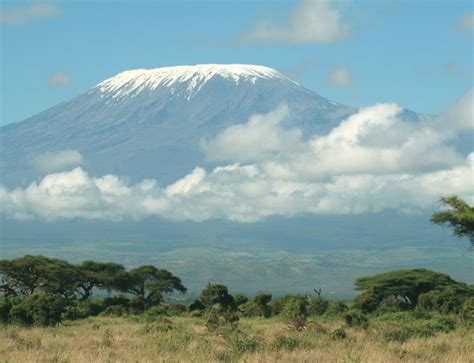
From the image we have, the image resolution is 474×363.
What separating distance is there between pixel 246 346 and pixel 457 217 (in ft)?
74.7

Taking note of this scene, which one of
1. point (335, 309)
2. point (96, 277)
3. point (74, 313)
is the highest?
point (96, 277)

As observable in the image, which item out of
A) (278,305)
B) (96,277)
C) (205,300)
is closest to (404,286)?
(278,305)

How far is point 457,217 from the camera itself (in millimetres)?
40875

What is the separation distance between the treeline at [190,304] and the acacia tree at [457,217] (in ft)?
10.0

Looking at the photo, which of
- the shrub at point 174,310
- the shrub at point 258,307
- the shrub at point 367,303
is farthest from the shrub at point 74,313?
the shrub at point 367,303

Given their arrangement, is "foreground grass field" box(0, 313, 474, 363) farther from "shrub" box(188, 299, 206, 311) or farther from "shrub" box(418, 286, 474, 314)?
"shrub" box(188, 299, 206, 311)

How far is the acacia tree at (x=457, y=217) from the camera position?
40844 mm

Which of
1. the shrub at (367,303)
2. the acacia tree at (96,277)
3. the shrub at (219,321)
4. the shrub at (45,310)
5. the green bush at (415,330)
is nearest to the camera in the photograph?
the green bush at (415,330)

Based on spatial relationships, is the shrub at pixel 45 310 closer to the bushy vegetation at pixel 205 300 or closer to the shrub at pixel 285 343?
the bushy vegetation at pixel 205 300

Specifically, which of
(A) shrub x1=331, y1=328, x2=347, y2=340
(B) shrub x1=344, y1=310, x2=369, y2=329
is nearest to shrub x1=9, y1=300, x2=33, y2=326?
(B) shrub x1=344, y1=310, x2=369, y2=329

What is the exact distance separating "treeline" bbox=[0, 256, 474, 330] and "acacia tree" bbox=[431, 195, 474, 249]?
3.06 meters

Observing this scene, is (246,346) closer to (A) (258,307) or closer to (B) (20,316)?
(B) (20,316)

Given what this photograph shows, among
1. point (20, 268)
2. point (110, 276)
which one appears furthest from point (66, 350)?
point (110, 276)

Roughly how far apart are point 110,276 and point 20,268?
7733 mm
